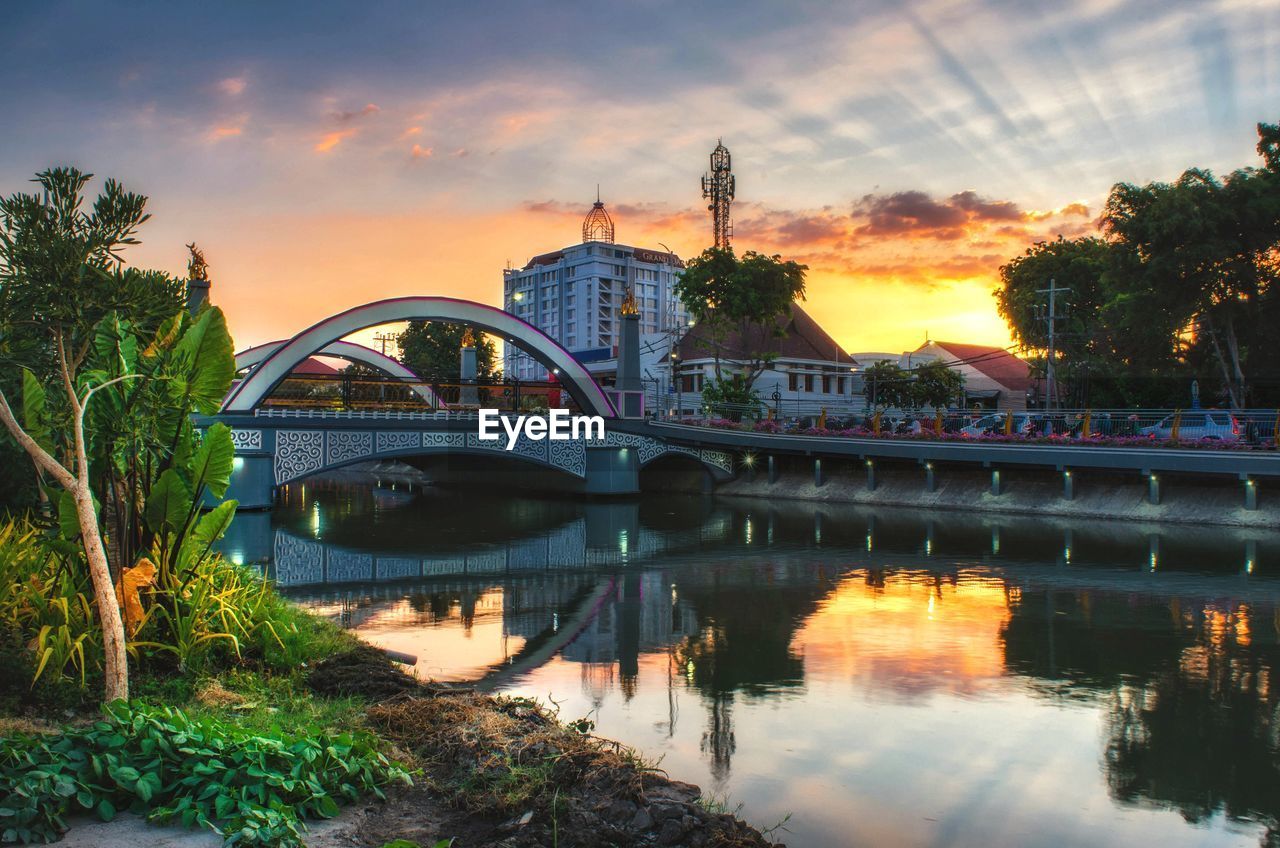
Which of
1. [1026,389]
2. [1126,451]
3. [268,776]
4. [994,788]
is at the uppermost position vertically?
[1026,389]

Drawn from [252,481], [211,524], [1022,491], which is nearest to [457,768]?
[211,524]

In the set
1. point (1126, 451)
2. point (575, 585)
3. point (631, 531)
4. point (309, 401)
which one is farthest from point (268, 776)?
point (309, 401)

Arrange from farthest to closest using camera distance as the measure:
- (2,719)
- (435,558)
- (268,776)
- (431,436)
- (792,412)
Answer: (792,412) → (431,436) → (435,558) → (2,719) → (268,776)

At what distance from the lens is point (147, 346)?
892 cm

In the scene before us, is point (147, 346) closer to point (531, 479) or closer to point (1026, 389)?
point (531, 479)

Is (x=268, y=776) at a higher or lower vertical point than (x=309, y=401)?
lower

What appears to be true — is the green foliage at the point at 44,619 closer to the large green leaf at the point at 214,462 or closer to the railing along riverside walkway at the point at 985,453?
the large green leaf at the point at 214,462

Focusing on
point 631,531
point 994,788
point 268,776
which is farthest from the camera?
point 631,531

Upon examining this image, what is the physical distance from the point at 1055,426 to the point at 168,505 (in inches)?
1296

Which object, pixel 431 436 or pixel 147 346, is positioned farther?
pixel 431 436

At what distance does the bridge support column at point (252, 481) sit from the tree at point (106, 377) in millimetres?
22006

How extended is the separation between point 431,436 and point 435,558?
13171 millimetres

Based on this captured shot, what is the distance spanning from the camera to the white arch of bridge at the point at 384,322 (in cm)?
3262

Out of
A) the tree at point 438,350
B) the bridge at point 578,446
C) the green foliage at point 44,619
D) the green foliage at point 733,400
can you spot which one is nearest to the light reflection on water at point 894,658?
the green foliage at point 44,619
